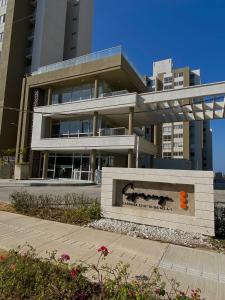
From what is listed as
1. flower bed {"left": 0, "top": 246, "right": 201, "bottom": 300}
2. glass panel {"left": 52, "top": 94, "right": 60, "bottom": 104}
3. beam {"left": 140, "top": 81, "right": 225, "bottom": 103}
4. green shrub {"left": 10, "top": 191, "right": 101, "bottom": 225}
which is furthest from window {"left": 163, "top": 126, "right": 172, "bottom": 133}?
flower bed {"left": 0, "top": 246, "right": 201, "bottom": 300}

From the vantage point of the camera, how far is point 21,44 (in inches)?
1615

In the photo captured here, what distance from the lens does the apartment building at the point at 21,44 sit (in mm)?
37938

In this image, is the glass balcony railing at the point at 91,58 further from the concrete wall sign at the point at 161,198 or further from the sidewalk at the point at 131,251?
the sidewalk at the point at 131,251

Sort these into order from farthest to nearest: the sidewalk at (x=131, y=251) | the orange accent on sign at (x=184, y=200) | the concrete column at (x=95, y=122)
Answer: the concrete column at (x=95, y=122)
the orange accent on sign at (x=184, y=200)
the sidewalk at (x=131, y=251)

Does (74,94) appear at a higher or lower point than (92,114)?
higher

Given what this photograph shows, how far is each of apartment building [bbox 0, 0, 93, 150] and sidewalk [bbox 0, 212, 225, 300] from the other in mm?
32464

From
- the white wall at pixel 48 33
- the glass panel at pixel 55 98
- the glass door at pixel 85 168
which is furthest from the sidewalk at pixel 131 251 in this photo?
the white wall at pixel 48 33

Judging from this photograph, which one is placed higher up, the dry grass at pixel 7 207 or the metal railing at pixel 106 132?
the metal railing at pixel 106 132

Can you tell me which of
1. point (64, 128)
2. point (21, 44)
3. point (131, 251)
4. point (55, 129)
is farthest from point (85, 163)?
point (21, 44)

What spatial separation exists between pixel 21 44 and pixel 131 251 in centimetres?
4347

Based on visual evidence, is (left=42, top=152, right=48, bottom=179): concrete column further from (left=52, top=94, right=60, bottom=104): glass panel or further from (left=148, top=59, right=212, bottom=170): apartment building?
(left=148, top=59, right=212, bottom=170): apartment building

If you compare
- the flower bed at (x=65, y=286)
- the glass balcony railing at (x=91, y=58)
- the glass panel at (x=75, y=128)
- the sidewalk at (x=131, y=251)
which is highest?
the glass balcony railing at (x=91, y=58)

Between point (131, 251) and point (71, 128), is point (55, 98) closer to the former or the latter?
point (71, 128)

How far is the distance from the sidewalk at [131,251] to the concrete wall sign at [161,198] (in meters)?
1.57
